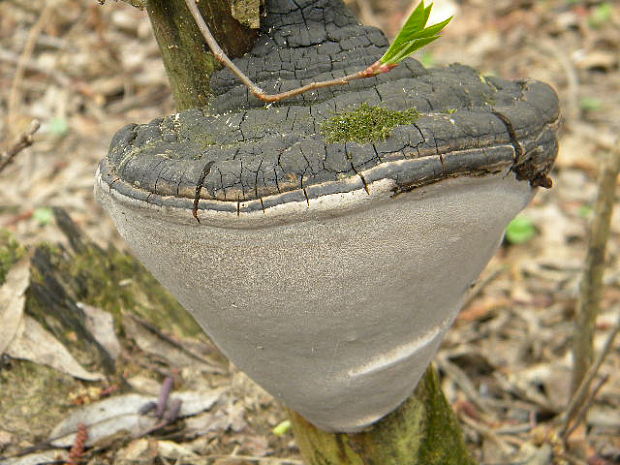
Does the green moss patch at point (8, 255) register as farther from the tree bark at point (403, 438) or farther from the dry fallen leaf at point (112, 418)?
the tree bark at point (403, 438)

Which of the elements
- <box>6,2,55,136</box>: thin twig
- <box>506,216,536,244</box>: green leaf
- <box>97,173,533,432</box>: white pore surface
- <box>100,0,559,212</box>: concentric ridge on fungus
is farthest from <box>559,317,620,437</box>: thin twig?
<box>6,2,55,136</box>: thin twig

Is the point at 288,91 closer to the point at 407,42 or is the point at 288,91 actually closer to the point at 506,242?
the point at 407,42

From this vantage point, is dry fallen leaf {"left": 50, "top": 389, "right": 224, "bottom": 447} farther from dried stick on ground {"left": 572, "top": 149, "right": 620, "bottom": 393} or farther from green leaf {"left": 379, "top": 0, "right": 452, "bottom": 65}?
green leaf {"left": 379, "top": 0, "right": 452, "bottom": 65}

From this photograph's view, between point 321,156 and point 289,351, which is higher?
point 321,156

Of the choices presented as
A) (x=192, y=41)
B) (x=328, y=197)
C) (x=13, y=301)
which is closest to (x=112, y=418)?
(x=13, y=301)

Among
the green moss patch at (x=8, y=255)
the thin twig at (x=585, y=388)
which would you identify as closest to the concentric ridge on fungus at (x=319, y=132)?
the thin twig at (x=585, y=388)

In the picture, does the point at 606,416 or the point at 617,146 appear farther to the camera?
the point at 606,416

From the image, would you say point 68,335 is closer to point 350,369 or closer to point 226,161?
point 350,369

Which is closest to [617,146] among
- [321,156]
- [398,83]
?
[398,83]
